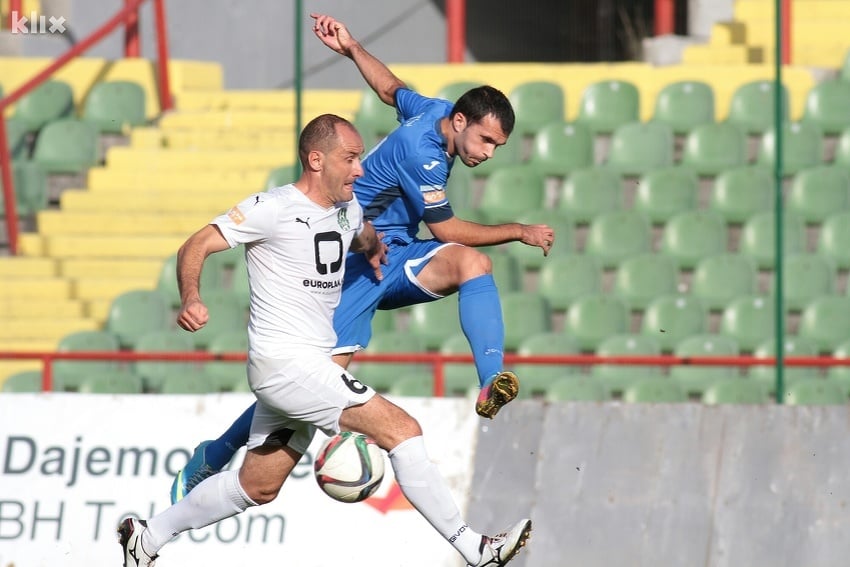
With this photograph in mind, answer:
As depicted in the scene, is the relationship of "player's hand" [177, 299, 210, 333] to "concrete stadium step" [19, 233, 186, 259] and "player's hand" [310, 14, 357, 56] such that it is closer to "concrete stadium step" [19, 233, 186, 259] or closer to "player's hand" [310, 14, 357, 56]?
"player's hand" [310, 14, 357, 56]

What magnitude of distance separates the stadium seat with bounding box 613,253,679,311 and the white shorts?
539cm

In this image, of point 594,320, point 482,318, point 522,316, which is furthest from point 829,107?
point 482,318

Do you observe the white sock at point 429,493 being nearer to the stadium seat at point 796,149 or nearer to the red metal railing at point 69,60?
the red metal railing at point 69,60

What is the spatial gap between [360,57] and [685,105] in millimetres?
6476

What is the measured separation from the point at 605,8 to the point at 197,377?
7.86 meters

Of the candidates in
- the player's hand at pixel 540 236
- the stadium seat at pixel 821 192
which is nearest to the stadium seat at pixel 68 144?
the stadium seat at pixel 821 192

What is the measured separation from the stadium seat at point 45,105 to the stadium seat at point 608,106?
4397mm

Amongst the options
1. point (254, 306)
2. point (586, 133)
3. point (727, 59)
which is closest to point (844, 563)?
point (254, 306)

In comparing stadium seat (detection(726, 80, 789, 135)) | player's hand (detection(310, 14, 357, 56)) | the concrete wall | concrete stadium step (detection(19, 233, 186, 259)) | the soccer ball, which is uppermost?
player's hand (detection(310, 14, 357, 56))

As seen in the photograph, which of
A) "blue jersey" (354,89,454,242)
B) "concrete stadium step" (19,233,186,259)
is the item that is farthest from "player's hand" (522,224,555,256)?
"concrete stadium step" (19,233,186,259)

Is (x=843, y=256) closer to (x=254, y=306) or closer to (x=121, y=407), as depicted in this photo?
(x=121, y=407)

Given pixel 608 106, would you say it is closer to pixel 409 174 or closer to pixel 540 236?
pixel 409 174

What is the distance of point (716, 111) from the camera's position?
13.4 metres

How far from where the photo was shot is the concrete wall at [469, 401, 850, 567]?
813cm
